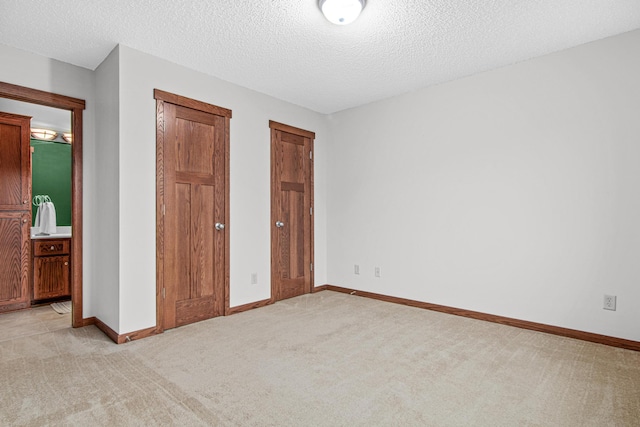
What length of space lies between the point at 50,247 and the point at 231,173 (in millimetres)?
2426

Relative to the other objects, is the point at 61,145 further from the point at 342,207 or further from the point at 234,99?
the point at 342,207

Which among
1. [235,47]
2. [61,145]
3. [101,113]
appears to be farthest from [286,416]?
[61,145]

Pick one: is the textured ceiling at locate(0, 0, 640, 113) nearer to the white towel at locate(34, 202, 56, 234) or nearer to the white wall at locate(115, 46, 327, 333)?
the white wall at locate(115, 46, 327, 333)

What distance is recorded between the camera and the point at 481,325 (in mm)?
3215

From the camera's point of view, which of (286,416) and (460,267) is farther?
(460,267)

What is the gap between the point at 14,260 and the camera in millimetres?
3730

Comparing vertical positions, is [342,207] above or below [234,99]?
below

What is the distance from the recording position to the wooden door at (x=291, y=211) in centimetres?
411

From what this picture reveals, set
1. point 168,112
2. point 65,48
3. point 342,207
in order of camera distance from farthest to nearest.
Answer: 1. point 342,207
2. point 168,112
3. point 65,48

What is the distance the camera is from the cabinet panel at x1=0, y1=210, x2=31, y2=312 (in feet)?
12.0

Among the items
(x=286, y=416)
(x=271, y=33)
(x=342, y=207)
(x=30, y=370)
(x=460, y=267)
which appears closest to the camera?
(x=286, y=416)

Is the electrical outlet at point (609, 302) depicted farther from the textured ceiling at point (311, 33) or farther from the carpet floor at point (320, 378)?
the textured ceiling at point (311, 33)

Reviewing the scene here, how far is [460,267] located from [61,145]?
5.60 metres

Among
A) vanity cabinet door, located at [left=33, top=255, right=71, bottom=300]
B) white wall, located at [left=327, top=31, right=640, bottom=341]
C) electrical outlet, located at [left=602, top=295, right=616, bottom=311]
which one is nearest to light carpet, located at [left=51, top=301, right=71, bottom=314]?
vanity cabinet door, located at [left=33, top=255, right=71, bottom=300]
